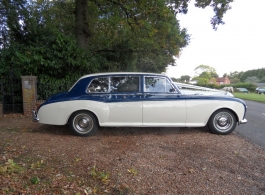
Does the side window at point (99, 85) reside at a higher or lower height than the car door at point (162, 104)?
higher

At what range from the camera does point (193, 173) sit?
3.34 meters

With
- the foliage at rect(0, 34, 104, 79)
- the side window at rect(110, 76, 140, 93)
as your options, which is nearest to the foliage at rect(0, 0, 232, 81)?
the foliage at rect(0, 34, 104, 79)

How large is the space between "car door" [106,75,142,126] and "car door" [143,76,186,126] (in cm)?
18

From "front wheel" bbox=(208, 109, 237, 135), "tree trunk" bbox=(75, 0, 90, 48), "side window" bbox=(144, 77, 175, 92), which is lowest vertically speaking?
"front wheel" bbox=(208, 109, 237, 135)

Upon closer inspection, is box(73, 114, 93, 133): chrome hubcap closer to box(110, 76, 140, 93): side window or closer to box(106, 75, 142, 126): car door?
box(106, 75, 142, 126): car door

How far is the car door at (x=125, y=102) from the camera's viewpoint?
522cm

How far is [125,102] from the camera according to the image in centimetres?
521

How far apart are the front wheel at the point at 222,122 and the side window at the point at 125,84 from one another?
2.12m

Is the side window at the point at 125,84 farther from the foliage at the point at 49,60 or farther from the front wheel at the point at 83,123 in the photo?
the foliage at the point at 49,60

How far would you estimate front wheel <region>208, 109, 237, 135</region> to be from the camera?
5.48 meters

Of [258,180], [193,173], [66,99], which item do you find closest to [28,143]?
[66,99]

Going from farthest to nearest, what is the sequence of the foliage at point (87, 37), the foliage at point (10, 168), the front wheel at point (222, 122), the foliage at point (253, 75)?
1. the foliage at point (253, 75)
2. the foliage at point (87, 37)
3. the front wheel at point (222, 122)
4. the foliage at point (10, 168)

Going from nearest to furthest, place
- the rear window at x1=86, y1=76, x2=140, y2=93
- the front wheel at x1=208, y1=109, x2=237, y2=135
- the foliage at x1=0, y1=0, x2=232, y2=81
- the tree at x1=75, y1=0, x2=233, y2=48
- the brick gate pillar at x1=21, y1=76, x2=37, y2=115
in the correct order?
the rear window at x1=86, y1=76, x2=140, y2=93
the front wheel at x1=208, y1=109, x2=237, y2=135
the brick gate pillar at x1=21, y1=76, x2=37, y2=115
the foliage at x1=0, y1=0, x2=232, y2=81
the tree at x1=75, y1=0, x2=233, y2=48

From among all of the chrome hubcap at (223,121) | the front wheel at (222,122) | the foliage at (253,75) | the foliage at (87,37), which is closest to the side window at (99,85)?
the front wheel at (222,122)
